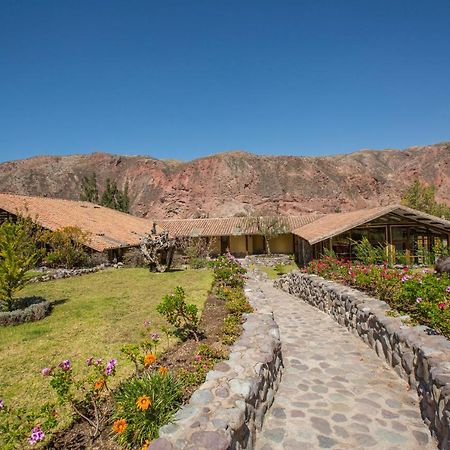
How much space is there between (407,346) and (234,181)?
5663 cm

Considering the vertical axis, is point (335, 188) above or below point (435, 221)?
above

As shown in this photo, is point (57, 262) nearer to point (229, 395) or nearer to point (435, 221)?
point (229, 395)

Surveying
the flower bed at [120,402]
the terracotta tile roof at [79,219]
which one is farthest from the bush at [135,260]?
the flower bed at [120,402]

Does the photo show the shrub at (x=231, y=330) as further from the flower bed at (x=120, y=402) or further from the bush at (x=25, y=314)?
the bush at (x=25, y=314)

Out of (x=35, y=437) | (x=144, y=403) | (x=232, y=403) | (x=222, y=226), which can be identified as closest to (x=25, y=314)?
(x=35, y=437)

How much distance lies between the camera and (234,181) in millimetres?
61188

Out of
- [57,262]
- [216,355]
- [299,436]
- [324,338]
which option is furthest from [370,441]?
[57,262]

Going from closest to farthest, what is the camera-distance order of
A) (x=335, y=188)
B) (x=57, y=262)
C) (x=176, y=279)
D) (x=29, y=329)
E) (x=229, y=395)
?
1. (x=229, y=395)
2. (x=29, y=329)
3. (x=176, y=279)
4. (x=57, y=262)
5. (x=335, y=188)

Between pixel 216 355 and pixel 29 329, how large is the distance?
20.7 ft

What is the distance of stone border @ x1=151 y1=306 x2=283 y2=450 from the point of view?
125 inches

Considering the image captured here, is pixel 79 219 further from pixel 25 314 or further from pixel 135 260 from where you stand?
pixel 25 314

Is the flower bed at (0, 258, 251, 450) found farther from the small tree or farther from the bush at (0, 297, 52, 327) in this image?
the small tree

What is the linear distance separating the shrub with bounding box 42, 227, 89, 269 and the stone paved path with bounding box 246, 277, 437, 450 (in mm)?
16221

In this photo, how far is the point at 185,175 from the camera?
2500 inches
